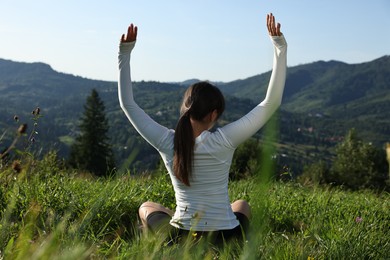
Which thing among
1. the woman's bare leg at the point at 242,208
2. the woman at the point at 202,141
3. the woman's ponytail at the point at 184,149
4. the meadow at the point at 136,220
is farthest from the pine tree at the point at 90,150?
the woman's ponytail at the point at 184,149

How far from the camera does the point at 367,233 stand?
3.32 metres

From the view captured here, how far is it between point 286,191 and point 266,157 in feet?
16.6

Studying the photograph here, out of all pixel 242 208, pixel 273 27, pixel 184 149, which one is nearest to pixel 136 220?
pixel 242 208

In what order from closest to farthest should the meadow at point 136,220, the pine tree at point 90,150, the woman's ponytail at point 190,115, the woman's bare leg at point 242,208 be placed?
the meadow at point 136,220, the woman's ponytail at point 190,115, the woman's bare leg at point 242,208, the pine tree at point 90,150

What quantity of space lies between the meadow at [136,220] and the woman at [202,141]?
0.28 metres

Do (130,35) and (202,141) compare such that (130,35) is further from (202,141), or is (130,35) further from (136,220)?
(136,220)

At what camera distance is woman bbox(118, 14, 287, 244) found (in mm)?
3336

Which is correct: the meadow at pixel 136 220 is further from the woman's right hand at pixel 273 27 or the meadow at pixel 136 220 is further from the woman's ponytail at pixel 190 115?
the woman's right hand at pixel 273 27

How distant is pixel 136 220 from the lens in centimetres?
431

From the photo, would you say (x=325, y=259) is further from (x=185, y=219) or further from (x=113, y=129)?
(x=113, y=129)

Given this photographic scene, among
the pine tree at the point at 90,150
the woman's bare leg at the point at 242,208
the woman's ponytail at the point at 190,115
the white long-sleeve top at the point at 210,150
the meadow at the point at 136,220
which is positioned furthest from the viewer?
the pine tree at the point at 90,150

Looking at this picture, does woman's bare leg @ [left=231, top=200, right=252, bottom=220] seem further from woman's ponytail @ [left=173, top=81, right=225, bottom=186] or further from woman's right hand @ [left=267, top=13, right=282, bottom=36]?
woman's right hand @ [left=267, top=13, right=282, bottom=36]

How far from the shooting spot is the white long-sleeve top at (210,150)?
134 inches

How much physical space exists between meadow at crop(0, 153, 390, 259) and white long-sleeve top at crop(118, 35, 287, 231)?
0.99 ft
